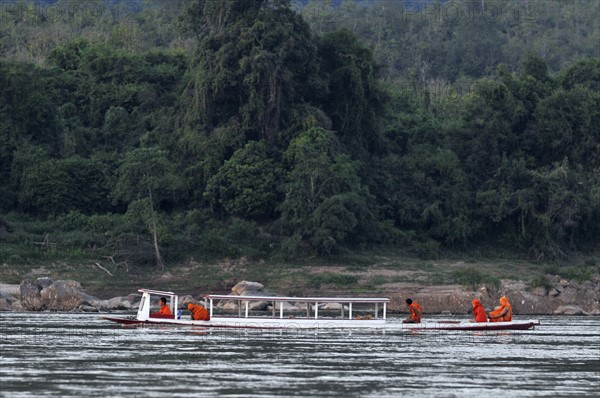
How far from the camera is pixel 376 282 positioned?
7150 cm

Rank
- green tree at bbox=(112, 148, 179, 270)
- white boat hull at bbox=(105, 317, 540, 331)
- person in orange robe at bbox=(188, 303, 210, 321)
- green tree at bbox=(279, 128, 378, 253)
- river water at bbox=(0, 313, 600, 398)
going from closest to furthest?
river water at bbox=(0, 313, 600, 398) → white boat hull at bbox=(105, 317, 540, 331) → person in orange robe at bbox=(188, 303, 210, 321) → green tree at bbox=(112, 148, 179, 270) → green tree at bbox=(279, 128, 378, 253)

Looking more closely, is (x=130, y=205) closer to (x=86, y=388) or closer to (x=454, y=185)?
(x=454, y=185)

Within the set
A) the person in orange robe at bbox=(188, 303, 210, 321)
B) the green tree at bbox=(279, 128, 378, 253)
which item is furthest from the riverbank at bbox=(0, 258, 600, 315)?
the person in orange robe at bbox=(188, 303, 210, 321)

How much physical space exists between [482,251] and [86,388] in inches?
2199

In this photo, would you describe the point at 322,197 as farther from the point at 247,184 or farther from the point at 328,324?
the point at 328,324

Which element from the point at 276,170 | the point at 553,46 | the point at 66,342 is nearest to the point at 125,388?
the point at 66,342

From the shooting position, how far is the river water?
96.7 ft

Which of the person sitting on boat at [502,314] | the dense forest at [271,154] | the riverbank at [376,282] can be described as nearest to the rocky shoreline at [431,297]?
the riverbank at [376,282]

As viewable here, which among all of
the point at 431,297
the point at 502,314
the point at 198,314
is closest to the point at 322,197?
the point at 431,297

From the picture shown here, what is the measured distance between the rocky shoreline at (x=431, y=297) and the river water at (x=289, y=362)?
12.9 m

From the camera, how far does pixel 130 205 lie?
7250 centimetres

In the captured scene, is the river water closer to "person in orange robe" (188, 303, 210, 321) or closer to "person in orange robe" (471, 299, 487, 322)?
"person in orange robe" (188, 303, 210, 321)

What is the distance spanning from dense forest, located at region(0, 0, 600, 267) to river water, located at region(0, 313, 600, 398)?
2573cm

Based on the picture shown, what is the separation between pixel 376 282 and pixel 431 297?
16.1 ft
